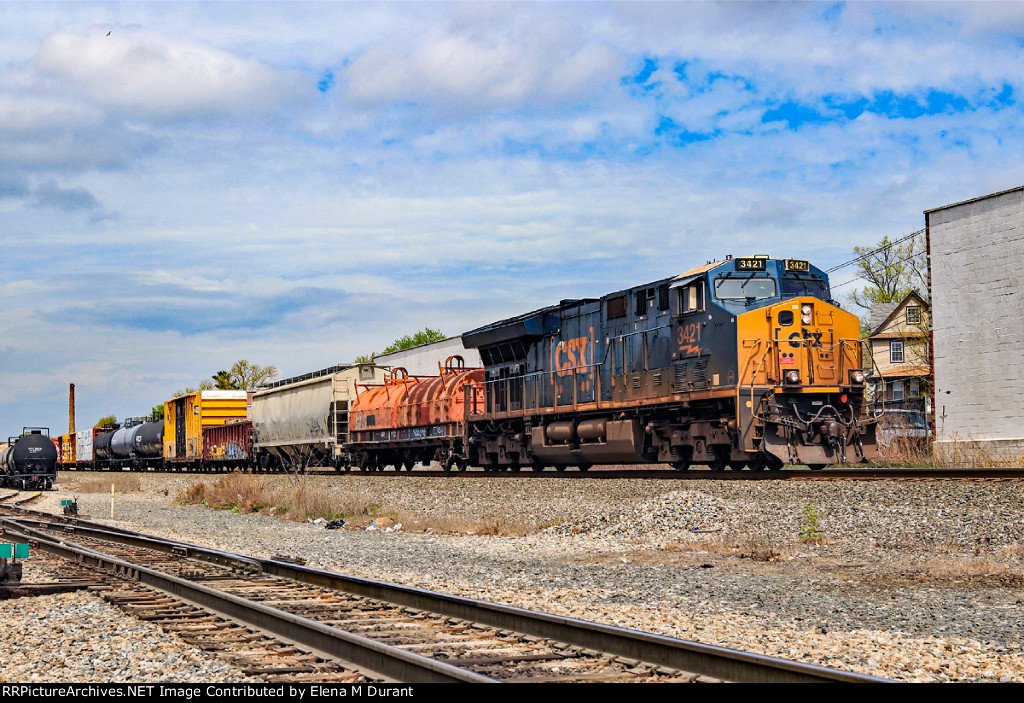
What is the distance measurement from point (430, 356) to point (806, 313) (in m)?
43.2

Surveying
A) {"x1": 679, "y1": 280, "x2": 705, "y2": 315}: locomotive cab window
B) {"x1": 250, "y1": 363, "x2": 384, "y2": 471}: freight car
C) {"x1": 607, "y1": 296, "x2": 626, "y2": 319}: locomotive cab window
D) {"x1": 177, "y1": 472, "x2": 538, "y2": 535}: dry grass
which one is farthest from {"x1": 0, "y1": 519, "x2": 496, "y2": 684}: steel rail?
{"x1": 250, "y1": 363, "x2": 384, "y2": 471}: freight car

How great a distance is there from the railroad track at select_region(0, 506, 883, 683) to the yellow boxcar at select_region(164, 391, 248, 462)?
37543 millimetres

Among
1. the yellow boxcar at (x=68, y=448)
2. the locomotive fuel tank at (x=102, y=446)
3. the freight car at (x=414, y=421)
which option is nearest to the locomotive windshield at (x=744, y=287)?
the freight car at (x=414, y=421)

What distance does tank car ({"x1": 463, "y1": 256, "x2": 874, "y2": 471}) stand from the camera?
60.0 ft

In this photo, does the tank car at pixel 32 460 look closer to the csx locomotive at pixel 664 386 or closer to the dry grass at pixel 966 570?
the csx locomotive at pixel 664 386

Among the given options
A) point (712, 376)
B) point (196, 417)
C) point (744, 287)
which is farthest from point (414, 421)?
point (196, 417)

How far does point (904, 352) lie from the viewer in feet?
186

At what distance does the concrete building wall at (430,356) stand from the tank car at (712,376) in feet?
96.7

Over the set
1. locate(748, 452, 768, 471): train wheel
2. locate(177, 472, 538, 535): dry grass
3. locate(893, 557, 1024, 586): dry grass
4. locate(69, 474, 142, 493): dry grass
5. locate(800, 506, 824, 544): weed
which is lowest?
locate(69, 474, 142, 493): dry grass

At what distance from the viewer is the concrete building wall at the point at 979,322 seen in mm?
27984

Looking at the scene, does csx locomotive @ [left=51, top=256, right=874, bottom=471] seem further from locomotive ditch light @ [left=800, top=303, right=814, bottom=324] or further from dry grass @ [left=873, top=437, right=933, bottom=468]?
dry grass @ [left=873, top=437, right=933, bottom=468]

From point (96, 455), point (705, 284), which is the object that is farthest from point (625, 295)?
point (96, 455)

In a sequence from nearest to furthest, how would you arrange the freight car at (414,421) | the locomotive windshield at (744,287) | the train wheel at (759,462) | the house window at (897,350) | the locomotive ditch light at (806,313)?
the train wheel at (759,462)
the locomotive ditch light at (806,313)
the locomotive windshield at (744,287)
the freight car at (414,421)
the house window at (897,350)

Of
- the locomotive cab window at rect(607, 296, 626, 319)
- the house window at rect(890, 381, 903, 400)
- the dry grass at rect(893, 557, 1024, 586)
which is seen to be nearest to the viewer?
the dry grass at rect(893, 557, 1024, 586)
